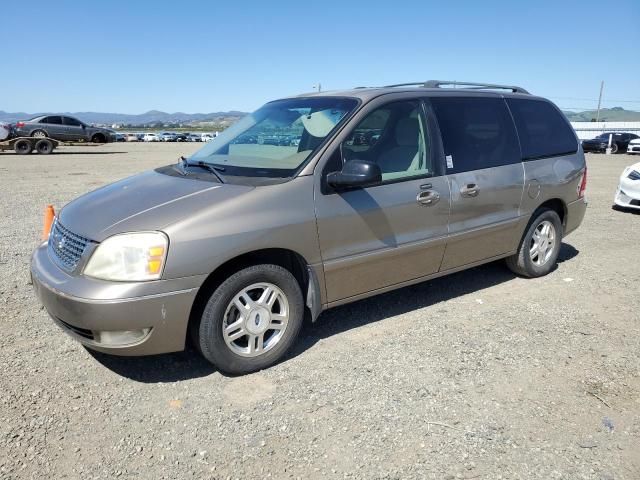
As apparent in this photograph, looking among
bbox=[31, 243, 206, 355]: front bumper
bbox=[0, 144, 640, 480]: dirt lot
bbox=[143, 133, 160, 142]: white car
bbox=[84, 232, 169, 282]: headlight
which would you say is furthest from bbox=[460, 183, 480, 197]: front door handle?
bbox=[143, 133, 160, 142]: white car

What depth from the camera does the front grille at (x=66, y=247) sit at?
308cm

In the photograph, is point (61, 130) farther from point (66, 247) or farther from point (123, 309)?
point (123, 309)

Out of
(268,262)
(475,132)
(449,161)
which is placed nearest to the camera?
(268,262)

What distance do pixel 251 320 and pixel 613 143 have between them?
34.1m

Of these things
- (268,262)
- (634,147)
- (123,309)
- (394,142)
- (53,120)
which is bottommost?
(634,147)

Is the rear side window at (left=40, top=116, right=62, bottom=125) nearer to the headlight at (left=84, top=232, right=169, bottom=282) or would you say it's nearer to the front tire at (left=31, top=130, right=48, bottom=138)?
the front tire at (left=31, top=130, right=48, bottom=138)

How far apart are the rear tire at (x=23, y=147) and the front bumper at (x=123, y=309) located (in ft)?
76.7

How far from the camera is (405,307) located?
14.9 ft

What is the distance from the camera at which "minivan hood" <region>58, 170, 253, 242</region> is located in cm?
305

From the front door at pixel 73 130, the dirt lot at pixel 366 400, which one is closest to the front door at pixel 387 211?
the dirt lot at pixel 366 400

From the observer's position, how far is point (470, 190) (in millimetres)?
4293

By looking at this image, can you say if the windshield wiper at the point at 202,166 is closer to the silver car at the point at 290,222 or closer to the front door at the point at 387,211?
the silver car at the point at 290,222

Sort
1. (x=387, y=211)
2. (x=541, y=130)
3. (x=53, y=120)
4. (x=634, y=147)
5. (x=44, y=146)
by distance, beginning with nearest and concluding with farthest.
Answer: (x=387, y=211) < (x=541, y=130) < (x=44, y=146) < (x=53, y=120) < (x=634, y=147)

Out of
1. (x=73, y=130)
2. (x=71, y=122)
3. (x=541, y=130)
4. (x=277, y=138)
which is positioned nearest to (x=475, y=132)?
(x=541, y=130)
